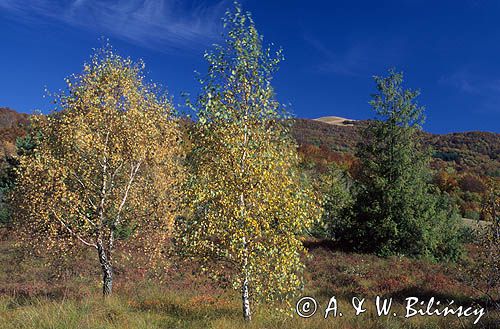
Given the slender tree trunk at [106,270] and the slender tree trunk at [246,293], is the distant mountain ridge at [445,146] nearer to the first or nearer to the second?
the slender tree trunk at [106,270]

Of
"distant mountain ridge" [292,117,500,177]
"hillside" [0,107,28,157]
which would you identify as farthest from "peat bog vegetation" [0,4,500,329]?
"distant mountain ridge" [292,117,500,177]

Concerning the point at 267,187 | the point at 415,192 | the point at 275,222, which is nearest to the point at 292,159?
the point at 267,187

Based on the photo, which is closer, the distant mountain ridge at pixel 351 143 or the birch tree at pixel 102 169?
the birch tree at pixel 102 169

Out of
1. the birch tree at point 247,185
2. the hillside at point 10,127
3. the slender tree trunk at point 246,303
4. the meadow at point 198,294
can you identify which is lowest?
the meadow at point 198,294

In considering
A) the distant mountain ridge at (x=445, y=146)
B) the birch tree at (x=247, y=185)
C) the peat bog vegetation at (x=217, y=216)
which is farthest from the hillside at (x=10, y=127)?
the birch tree at (x=247, y=185)

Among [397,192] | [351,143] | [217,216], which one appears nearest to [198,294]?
[217,216]

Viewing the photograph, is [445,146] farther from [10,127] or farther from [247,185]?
[247,185]

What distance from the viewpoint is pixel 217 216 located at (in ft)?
33.4

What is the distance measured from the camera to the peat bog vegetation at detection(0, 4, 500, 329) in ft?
33.3

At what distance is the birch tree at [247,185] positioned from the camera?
984 cm

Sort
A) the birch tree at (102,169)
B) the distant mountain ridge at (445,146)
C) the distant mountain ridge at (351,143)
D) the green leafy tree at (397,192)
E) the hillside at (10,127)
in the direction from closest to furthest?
the birch tree at (102,169), the green leafy tree at (397,192), the hillside at (10,127), the distant mountain ridge at (351,143), the distant mountain ridge at (445,146)

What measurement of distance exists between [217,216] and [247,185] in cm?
110

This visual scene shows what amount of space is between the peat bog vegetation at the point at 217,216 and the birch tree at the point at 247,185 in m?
0.05

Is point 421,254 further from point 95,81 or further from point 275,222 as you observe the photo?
point 95,81
